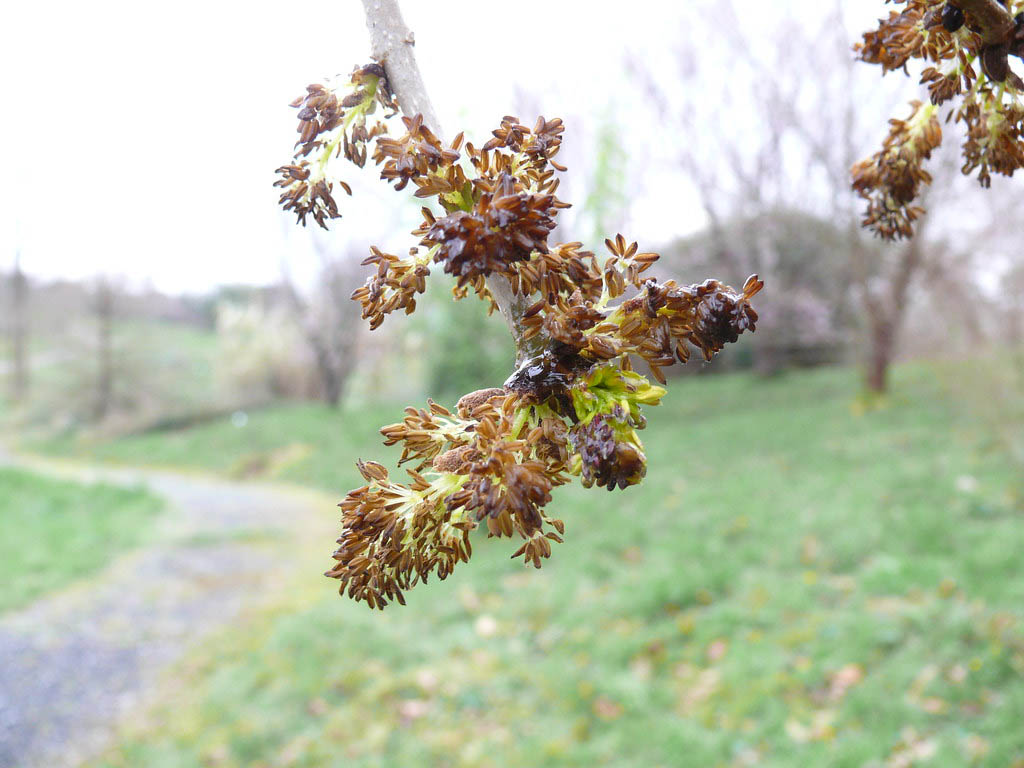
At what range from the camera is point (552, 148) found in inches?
29.8

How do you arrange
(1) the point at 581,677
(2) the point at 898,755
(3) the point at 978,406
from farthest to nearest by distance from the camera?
(3) the point at 978,406 → (1) the point at 581,677 → (2) the point at 898,755

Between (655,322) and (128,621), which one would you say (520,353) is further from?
(128,621)

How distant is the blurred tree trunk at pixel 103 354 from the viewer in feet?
80.6

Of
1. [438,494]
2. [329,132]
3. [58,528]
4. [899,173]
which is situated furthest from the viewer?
[58,528]

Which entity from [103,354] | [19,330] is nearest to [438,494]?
[103,354]

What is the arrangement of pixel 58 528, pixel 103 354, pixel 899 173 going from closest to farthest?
pixel 899 173
pixel 58 528
pixel 103 354

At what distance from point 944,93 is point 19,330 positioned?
33585 millimetres

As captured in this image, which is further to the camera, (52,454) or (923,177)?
(52,454)

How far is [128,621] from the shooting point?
919 cm

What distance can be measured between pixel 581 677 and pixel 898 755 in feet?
7.85

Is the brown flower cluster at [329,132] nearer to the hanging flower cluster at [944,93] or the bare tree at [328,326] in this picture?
the hanging flower cluster at [944,93]

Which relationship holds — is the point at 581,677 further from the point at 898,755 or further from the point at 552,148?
the point at 552,148

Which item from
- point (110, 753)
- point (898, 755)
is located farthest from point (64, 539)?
point (898, 755)

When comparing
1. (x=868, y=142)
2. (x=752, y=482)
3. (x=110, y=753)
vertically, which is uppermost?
(x=868, y=142)
